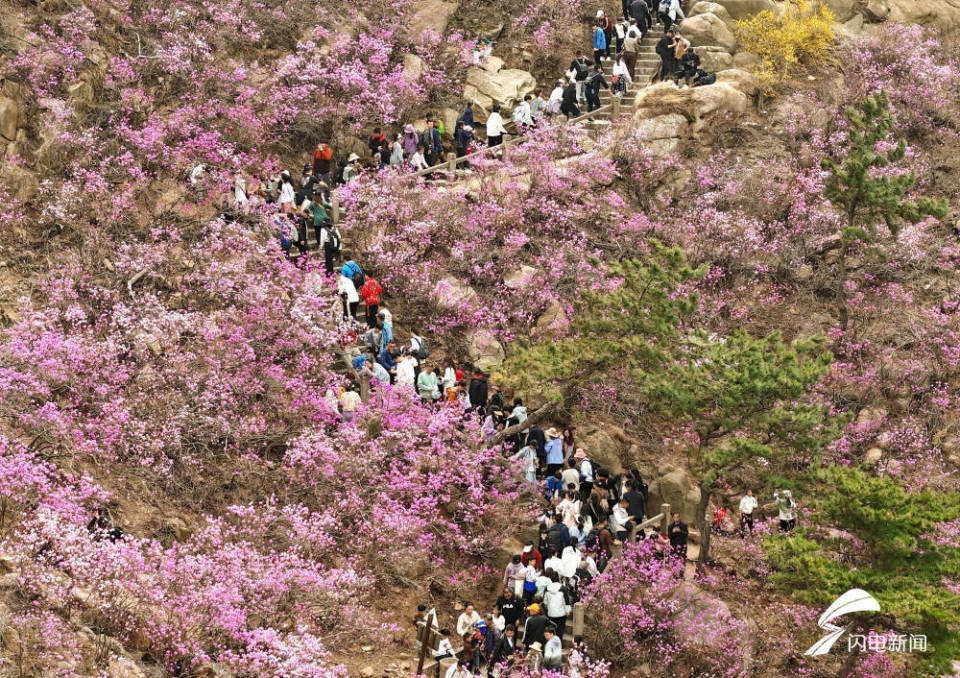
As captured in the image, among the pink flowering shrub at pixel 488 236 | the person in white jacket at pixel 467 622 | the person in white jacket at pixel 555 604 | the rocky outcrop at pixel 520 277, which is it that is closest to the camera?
the person in white jacket at pixel 467 622

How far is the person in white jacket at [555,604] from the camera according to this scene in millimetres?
23344

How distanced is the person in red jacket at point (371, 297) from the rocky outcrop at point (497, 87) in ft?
38.0

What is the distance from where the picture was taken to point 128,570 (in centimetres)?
2003

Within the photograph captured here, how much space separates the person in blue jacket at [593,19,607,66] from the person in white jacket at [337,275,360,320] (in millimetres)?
14477

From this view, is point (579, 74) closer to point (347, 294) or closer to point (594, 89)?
point (594, 89)

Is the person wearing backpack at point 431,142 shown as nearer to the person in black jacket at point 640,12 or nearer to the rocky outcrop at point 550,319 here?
the rocky outcrop at point 550,319

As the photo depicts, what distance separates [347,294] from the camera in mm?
30078

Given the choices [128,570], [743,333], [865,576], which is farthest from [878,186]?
[128,570]

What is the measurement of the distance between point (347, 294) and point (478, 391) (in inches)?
165

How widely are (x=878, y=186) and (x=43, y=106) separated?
20.9 m

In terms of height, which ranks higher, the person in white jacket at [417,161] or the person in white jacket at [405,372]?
the person in white jacket at [417,161]

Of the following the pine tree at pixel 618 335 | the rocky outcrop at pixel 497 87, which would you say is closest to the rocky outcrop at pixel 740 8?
the rocky outcrop at pixel 497 87

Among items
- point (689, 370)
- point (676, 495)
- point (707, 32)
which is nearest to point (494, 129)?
point (707, 32)

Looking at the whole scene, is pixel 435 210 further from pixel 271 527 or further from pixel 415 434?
pixel 271 527
